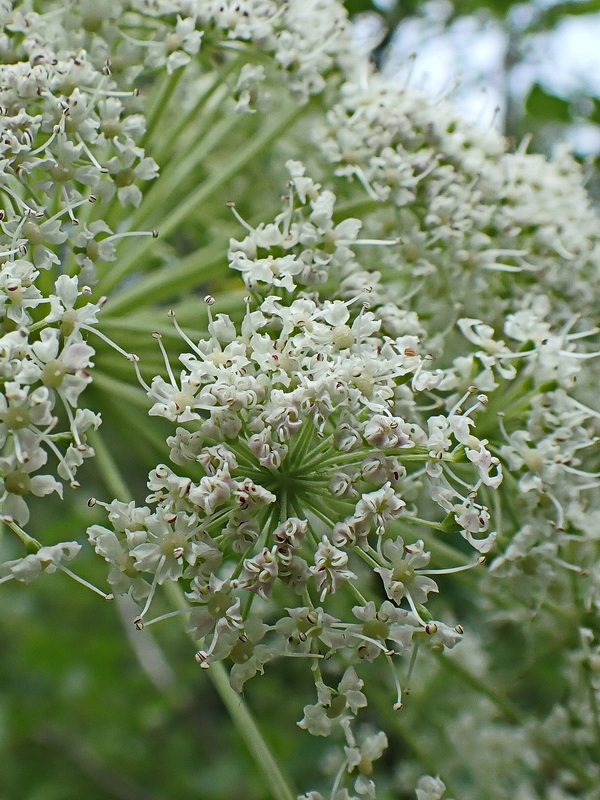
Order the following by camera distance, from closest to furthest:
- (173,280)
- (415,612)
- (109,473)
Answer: (415,612) < (109,473) < (173,280)

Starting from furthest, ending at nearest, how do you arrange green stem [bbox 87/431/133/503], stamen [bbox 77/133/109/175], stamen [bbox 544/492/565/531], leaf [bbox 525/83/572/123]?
leaf [bbox 525/83/572/123]
green stem [bbox 87/431/133/503]
stamen [bbox 544/492/565/531]
stamen [bbox 77/133/109/175]

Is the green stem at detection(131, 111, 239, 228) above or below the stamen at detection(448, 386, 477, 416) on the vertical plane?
above

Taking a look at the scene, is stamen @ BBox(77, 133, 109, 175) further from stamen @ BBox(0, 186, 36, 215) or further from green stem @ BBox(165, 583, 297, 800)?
green stem @ BBox(165, 583, 297, 800)

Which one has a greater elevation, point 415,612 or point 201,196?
point 201,196

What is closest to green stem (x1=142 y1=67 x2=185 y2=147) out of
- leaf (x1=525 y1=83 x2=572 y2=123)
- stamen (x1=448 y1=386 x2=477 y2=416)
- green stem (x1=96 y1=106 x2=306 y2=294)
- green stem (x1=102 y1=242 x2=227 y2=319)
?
green stem (x1=96 y1=106 x2=306 y2=294)

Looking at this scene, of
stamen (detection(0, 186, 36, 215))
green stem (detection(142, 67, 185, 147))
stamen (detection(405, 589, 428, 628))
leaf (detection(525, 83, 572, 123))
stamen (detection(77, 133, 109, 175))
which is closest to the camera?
stamen (detection(405, 589, 428, 628))

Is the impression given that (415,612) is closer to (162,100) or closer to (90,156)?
(90,156)

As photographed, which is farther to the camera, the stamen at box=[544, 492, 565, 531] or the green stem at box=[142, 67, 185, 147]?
the green stem at box=[142, 67, 185, 147]

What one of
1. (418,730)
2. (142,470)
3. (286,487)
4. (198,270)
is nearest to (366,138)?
(198,270)

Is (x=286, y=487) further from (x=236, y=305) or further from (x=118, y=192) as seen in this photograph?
(x=118, y=192)

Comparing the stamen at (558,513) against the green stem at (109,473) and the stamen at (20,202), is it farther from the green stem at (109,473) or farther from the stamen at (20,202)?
the stamen at (20,202)

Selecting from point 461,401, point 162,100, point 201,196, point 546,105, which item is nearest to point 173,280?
point 201,196

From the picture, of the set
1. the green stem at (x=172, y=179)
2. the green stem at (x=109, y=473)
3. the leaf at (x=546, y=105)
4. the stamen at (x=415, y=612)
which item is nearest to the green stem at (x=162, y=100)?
the green stem at (x=172, y=179)
